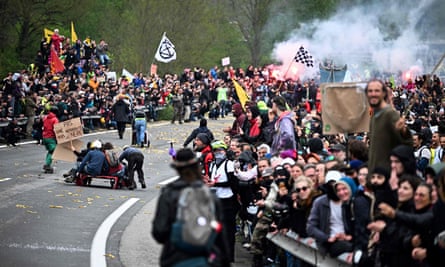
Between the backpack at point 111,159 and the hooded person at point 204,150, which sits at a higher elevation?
the hooded person at point 204,150

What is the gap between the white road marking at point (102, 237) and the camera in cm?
1409

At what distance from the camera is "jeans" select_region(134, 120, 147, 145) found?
34.5 m

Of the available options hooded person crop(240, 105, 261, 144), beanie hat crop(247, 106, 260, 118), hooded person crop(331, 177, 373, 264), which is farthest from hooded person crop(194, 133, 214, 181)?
hooded person crop(331, 177, 373, 264)

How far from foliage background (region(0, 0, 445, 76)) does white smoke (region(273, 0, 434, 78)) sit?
4.38 feet

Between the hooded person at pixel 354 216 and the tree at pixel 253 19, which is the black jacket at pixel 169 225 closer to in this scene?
the hooded person at pixel 354 216

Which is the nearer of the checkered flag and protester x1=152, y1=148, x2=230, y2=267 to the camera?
protester x1=152, y1=148, x2=230, y2=267

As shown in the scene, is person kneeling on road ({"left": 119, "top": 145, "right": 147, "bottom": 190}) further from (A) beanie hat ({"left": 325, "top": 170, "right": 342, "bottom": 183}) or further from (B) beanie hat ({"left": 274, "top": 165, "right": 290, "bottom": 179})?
(A) beanie hat ({"left": 325, "top": 170, "right": 342, "bottom": 183})

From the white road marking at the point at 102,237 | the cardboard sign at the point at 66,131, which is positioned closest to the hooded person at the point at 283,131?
the white road marking at the point at 102,237

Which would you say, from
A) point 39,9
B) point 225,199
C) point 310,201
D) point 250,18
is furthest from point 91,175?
point 250,18

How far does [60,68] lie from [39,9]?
11182 mm

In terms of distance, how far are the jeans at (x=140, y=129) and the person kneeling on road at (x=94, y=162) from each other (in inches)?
437

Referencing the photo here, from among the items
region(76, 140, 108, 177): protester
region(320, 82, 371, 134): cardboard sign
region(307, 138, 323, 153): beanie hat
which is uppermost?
region(320, 82, 371, 134): cardboard sign

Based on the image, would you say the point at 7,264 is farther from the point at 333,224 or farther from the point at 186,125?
the point at 186,125

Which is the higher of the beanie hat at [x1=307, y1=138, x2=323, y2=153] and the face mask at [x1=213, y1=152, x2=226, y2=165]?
the beanie hat at [x1=307, y1=138, x2=323, y2=153]
